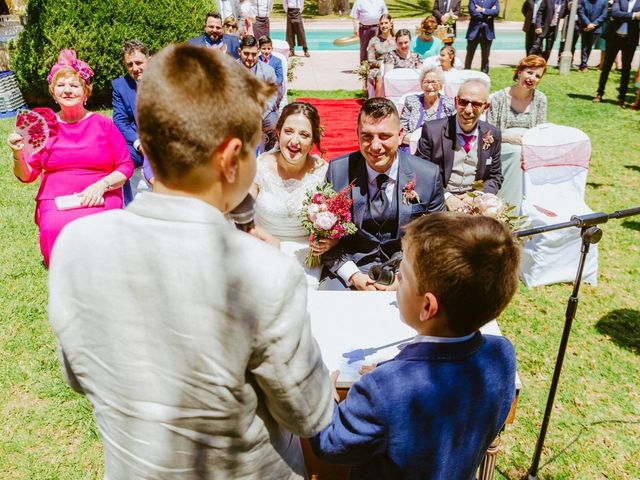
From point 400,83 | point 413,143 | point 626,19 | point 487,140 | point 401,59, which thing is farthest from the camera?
point 626,19

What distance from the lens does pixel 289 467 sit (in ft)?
4.44

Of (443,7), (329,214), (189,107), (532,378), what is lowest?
(532,378)

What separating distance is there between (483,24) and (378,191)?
9.67 metres

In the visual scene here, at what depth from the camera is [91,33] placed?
9156mm

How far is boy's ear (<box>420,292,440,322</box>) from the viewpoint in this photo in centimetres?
137

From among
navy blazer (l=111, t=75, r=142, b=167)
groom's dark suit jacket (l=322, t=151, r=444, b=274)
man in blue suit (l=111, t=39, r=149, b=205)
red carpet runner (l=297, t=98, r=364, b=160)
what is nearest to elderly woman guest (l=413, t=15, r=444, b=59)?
red carpet runner (l=297, t=98, r=364, b=160)

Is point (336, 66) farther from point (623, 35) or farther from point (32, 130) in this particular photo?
point (32, 130)

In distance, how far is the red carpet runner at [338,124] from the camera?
802cm

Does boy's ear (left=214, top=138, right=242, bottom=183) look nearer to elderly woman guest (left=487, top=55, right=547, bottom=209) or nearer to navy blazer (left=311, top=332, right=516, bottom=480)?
navy blazer (left=311, top=332, right=516, bottom=480)

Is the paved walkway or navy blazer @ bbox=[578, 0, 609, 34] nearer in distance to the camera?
the paved walkway

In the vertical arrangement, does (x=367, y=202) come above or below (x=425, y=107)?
below

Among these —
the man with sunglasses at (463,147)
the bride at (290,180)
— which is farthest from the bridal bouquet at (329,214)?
the man with sunglasses at (463,147)

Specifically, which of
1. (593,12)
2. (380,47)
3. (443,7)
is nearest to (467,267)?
(380,47)

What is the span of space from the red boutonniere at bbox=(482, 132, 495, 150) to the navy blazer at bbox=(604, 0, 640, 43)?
7.64 meters
